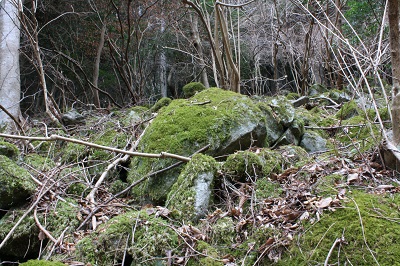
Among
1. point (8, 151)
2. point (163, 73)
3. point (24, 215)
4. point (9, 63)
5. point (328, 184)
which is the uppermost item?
point (9, 63)

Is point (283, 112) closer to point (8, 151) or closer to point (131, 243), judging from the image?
point (131, 243)

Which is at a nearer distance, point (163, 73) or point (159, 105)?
point (159, 105)

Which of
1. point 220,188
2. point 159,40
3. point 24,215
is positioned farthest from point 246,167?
point 159,40

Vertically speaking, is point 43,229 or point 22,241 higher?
point 43,229

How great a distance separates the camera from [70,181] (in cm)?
409

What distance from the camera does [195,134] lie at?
4184mm

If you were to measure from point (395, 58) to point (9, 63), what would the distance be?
7.67 m

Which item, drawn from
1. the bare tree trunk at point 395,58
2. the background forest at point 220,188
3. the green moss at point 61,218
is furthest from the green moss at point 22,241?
the bare tree trunk at point 395,58

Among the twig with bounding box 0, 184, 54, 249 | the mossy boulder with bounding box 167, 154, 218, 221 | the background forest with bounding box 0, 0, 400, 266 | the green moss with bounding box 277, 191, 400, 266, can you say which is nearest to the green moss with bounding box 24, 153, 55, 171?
the background forest with bounding box 0, 0, 400, 266

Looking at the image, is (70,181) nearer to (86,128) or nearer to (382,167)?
(86,128)

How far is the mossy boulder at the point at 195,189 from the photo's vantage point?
10.5ft

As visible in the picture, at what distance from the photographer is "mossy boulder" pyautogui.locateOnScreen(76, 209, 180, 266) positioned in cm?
273

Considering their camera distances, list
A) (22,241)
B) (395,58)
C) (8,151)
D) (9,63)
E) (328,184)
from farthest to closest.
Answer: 1. (9,63)
2. (8,151)
3. (22,241)
4. (395,58)
5. (328,184)

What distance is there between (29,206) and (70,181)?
534mm
